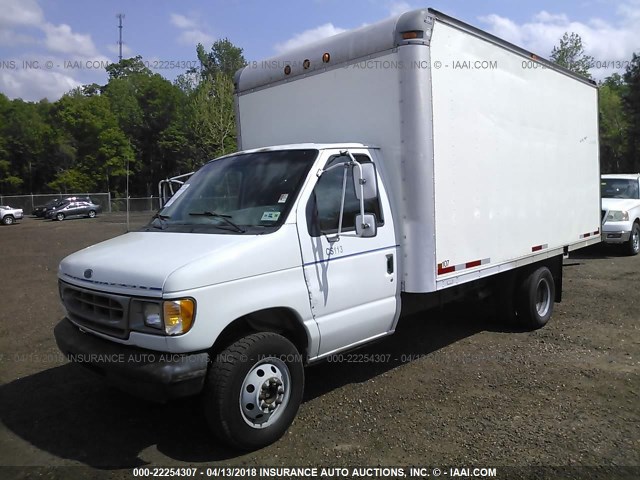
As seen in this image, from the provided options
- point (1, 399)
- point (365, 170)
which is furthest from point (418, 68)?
point (1, 399)

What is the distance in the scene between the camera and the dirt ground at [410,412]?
3.71m

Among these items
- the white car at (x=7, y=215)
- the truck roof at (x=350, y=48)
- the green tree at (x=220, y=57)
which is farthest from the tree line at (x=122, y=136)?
the truck roof at (x=350, y=48)

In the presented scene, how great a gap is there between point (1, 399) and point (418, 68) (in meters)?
4.86

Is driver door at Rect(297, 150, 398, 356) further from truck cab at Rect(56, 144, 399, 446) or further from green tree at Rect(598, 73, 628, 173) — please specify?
green tree at Rect(598, 73, 628, 173)

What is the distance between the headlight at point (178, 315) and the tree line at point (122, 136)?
147ft

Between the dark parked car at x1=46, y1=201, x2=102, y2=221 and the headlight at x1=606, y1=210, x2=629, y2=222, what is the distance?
119 ft

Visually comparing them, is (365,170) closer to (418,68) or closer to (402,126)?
(402,126)

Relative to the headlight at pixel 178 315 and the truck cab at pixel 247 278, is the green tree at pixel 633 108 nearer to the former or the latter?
the truck cab at pixel 247 278

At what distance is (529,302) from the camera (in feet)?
21.5

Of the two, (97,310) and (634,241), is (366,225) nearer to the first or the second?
(97,310)

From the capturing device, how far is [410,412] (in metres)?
4.43

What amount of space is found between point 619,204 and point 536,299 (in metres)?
7.94

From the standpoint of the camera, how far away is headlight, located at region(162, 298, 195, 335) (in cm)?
339

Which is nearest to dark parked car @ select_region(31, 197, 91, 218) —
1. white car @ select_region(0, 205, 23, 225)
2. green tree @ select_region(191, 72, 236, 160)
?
white car @ select_region(0, 205, 23, 225)
